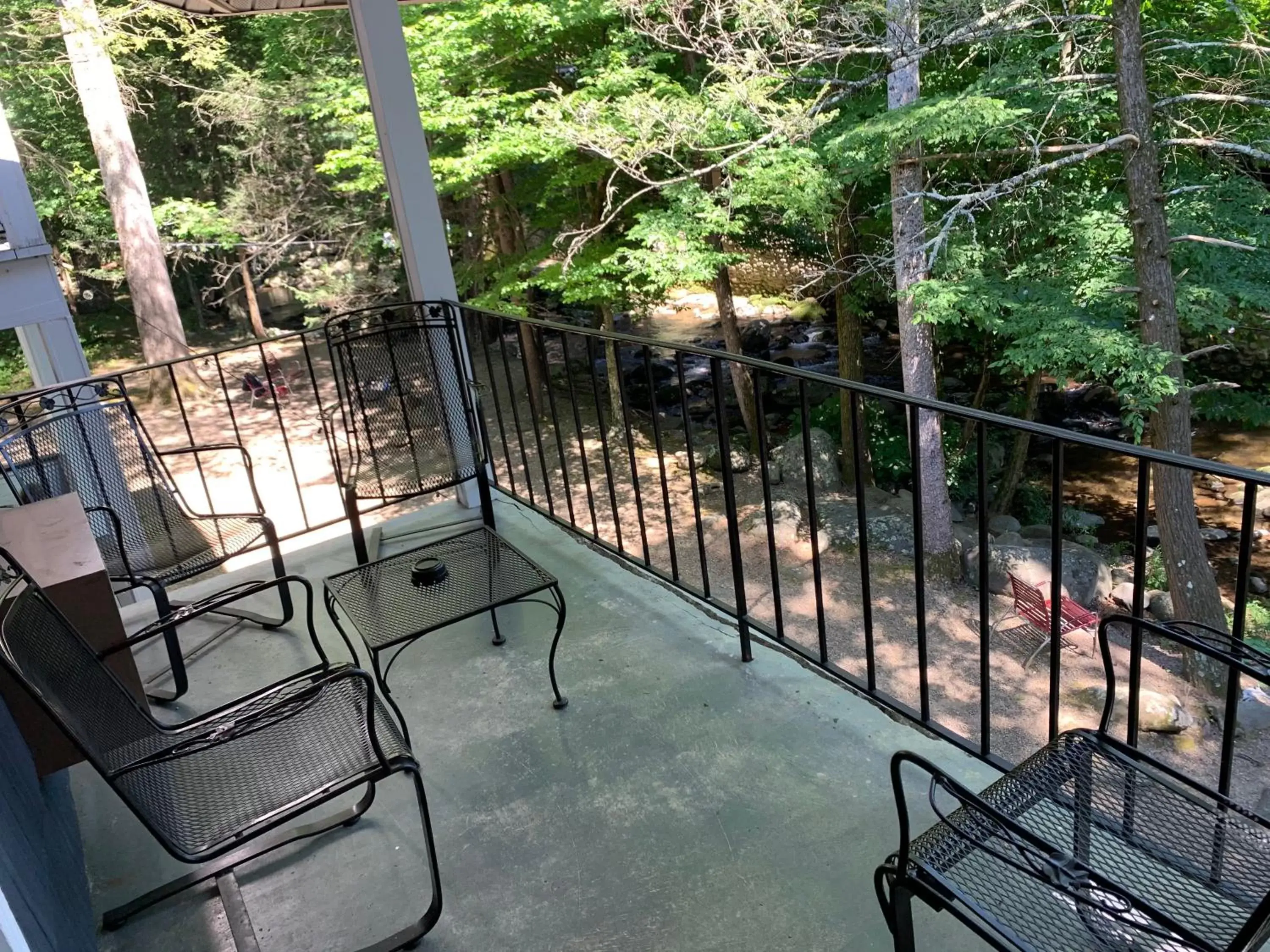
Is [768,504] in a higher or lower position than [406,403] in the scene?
lower

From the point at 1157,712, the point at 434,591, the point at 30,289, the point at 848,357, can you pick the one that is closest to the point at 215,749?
the point at 434,591

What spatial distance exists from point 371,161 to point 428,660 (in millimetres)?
2401

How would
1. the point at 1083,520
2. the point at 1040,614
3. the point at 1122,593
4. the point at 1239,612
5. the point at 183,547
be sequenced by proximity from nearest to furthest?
the point at 1239,612 → the point at 183,547 → the point at 1040,614 → the point at 1122,593 → the point at 1083,520

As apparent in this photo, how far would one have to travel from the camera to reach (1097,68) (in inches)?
375

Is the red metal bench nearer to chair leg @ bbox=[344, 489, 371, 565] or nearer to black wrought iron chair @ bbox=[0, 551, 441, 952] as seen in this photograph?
chair leg @ bbox=[344, 489, 371, 565]

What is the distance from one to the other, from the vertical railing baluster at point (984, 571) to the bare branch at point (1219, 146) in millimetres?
7523

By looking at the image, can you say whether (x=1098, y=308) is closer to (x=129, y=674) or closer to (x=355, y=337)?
(x=355, y=337)

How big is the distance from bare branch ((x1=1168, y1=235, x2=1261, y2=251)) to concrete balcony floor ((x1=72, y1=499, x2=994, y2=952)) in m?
7.32

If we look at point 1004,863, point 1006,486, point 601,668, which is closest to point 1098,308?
point 1006,486

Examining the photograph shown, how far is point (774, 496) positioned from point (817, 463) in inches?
29.2

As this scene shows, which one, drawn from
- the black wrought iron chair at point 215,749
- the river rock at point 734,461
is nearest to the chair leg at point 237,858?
the black wrought iron chair at point 215,749

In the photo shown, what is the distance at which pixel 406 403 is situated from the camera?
3.51 m

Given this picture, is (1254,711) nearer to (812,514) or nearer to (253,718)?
(812,514)

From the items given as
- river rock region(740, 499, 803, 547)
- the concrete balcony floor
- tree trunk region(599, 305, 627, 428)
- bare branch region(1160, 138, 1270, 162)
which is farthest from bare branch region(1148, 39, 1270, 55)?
the concrete balcony floor
